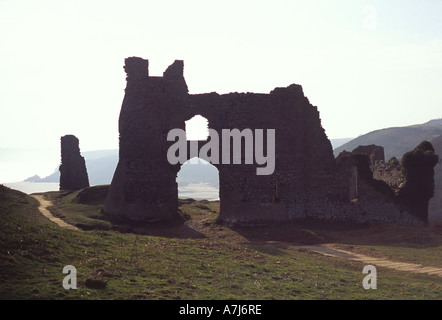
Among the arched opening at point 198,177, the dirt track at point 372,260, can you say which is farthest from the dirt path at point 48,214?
the arched opening at point 198,177

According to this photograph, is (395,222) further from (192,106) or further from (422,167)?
(192,106)

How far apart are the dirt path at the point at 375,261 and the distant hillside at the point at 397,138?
335 ft

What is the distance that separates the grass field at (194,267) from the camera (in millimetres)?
11320

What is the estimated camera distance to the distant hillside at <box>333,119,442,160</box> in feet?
402

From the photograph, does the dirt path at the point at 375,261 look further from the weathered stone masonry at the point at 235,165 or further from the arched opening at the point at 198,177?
the arched opening at the point at 198,177

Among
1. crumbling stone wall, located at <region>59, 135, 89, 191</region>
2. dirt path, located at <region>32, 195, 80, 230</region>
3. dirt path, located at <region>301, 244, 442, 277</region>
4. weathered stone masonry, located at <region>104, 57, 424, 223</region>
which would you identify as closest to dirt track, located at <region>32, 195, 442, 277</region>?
dirt path, located at <region>301, 244, 442, 277</region>

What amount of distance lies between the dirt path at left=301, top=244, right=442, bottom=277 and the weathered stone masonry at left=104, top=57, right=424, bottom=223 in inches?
246

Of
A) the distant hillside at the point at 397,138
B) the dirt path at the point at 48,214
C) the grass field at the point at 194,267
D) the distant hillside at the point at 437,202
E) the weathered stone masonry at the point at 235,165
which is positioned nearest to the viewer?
the grass field at the point at 194,267

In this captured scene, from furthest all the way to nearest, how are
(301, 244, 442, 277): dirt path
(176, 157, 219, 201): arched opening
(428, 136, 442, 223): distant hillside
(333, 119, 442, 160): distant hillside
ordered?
(176, 157, 219, 201): arched opening
(333, 119, 442, 160): distant hillside
(428, 136, 442, 223): distant hillside
(301, 244, 442, 277): dirt path

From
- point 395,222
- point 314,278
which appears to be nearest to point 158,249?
point 314,278

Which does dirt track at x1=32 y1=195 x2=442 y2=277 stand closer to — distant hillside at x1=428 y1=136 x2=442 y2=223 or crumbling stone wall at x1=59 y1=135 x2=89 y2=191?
crumbling stone wall at x1=59 y1=135 x2=89 y2=191

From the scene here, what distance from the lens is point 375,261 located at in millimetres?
18922

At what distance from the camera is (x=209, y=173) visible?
6137 inches

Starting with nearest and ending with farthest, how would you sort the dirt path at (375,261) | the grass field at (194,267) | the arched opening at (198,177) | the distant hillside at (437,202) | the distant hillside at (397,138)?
the grass field at (194,267)
the dirt path at (375,261)
the distant hillside at (437,202)
the distant hillside at (397,138)
the arched opening at (198,177)
